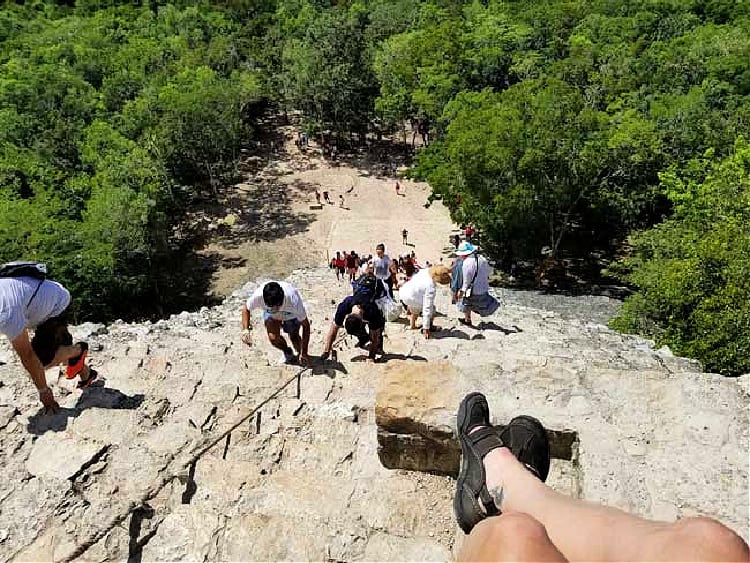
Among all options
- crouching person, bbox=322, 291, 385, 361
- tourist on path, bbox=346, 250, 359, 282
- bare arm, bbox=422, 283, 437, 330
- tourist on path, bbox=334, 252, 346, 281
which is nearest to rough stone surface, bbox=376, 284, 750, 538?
crouching person, bbox=322, 291, 385, 361

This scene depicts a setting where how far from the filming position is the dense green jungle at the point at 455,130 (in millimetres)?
17594

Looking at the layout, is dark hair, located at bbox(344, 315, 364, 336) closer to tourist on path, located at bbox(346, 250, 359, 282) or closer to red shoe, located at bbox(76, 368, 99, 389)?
red shoe, located at bbox(76, 368, 99, 389)

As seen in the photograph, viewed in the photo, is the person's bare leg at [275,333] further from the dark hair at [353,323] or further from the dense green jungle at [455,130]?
the dense green jungle at [455,130]

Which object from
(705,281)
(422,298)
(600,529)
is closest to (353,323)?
(422,298)

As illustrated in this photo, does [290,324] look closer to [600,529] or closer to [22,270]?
[22,270]

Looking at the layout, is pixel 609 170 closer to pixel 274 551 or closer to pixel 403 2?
pixel 274 551

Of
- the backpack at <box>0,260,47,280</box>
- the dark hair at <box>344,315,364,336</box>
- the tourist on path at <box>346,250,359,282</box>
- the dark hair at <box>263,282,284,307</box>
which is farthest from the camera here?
the tourist on path at <box>346,250,359,282</box>

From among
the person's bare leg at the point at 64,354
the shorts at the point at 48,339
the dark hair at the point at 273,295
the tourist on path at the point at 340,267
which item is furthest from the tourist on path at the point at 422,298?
the tourist on path at the point at 340,267

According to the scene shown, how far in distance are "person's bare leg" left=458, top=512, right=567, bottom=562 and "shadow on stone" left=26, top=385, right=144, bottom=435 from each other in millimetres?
4126

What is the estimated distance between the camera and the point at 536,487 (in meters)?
3.55

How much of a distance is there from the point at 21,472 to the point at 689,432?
547 cm

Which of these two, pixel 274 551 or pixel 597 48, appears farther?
pixel 597 48

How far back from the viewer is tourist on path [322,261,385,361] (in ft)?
22.6

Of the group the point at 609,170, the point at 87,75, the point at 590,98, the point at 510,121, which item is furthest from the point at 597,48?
the point at 87,75
